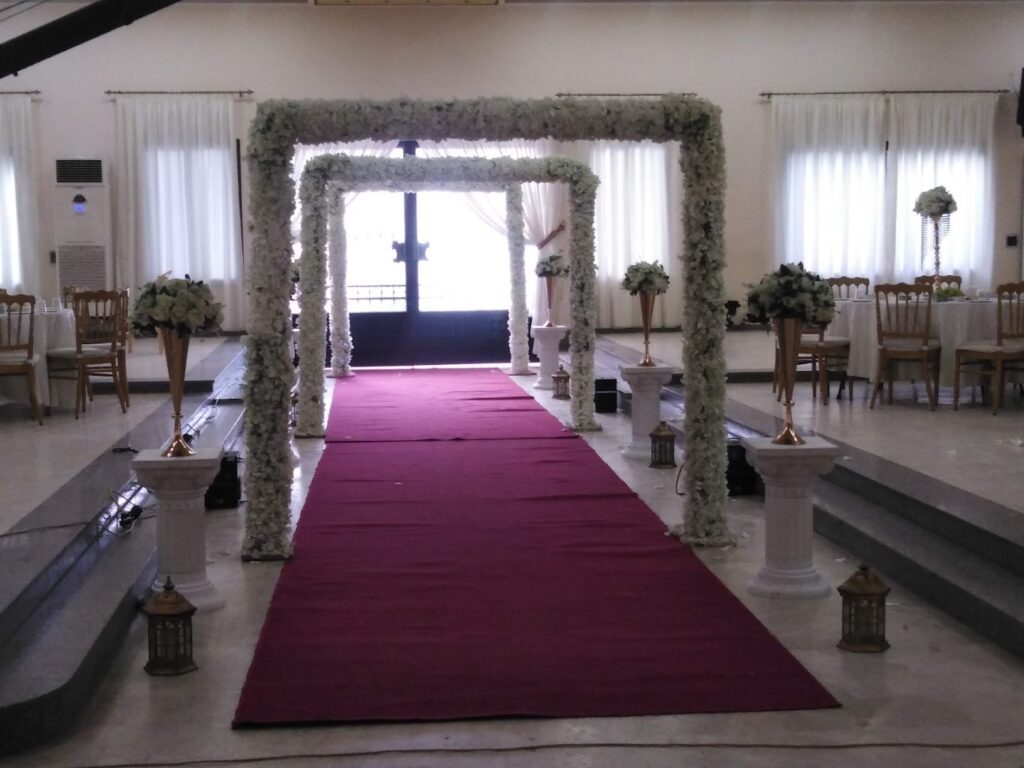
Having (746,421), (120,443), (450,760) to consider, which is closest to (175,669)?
(450,760)

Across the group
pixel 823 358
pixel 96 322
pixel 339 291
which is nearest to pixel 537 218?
pixel 339 291

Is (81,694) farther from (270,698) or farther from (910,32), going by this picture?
(910,32)

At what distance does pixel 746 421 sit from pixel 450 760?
5244 millimetres

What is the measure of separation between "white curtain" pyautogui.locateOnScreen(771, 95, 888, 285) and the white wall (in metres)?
0.25

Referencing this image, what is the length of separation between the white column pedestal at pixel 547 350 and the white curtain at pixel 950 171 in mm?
6011

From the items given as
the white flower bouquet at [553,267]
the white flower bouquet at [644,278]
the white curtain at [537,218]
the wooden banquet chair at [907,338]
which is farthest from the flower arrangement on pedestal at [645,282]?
the white curtain at [537,218]

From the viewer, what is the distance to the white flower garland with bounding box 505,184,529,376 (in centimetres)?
1309

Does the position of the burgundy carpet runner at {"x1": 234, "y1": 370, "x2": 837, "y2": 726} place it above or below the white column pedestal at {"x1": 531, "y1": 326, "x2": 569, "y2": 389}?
below

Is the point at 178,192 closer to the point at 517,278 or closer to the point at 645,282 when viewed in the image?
the point at 517,278

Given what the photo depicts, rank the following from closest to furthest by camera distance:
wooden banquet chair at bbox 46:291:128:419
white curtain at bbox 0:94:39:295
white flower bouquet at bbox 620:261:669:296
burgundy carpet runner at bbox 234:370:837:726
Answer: burgundy carpet runner at bbox 234:370:837:726 → white flower bouquet at bbox 620:261:669:296 → wooden banquet chair at bbox 46:291:128:419 → white curtain at bbox 0:94:39:295

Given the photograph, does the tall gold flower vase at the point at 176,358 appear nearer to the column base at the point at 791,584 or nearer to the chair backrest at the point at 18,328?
the column base at the point at 791,584

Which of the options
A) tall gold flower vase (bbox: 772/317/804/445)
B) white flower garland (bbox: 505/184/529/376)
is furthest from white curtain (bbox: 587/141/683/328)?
tall gold flower vase (bbox: 772/317/804/445)

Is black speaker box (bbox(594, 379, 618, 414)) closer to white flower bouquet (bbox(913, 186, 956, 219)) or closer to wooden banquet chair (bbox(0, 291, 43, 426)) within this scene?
white flower bouquet (bbox(913, 186, 956, 219))

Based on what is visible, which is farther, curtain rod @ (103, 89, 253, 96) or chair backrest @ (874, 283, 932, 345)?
curtain rod @ (103, 89, 253, 96)
